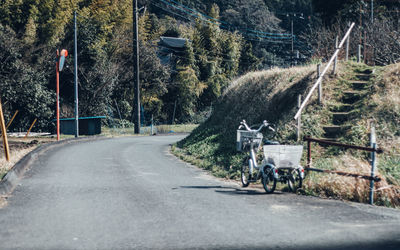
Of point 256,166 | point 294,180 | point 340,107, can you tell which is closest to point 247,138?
point 256,166

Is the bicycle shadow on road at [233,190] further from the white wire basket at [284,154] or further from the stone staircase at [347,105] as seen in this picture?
the stone staircase at [347,105]

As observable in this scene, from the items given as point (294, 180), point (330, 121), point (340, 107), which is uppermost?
point (340, 107)

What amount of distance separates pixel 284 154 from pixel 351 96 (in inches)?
224

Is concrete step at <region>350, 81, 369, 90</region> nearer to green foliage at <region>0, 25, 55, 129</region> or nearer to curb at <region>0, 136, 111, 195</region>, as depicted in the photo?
curb at <region>0, 136, 111, 195</region>

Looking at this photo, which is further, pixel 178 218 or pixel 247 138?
pixel 247 138

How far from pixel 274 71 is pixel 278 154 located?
9.48 m

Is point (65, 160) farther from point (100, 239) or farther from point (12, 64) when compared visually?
point (12, 64)

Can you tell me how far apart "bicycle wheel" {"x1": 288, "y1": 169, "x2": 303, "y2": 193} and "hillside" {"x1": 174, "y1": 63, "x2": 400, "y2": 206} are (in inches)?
8.5

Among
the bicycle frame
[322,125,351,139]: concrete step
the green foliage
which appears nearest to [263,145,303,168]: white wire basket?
the bicycle frame

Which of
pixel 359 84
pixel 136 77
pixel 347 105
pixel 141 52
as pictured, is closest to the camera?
pixel 347 105

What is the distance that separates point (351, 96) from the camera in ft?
42.8

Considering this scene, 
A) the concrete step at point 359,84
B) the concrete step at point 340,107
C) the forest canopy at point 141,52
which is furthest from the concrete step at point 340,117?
the forest canopy at point 141,52

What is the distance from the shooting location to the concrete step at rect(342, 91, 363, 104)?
1280 centimetres

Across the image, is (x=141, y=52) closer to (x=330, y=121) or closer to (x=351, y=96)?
(x=351, y=96)
